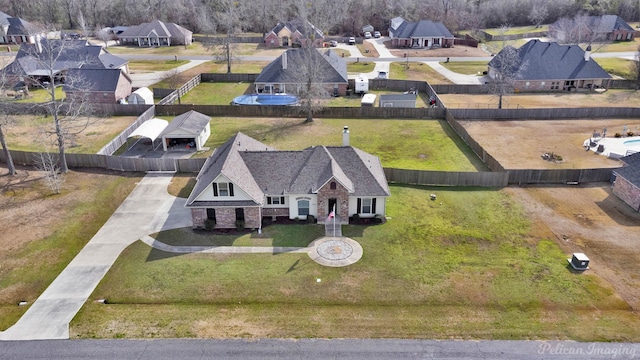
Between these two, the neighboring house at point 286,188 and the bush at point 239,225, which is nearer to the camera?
the neighboring house at point 286,188

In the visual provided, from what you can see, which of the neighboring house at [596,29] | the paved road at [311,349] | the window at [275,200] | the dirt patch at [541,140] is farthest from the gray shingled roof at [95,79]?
the neighboring house at [596,29]

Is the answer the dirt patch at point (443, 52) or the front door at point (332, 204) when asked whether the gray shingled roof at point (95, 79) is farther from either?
the dirt patch at point (443, 52)

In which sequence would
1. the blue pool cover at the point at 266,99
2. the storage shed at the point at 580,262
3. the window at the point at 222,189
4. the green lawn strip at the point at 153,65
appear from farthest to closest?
1. the green lawn strip at the point at 153,65
2. the blue pool cover at the point at 266,99
3. the window at the point at 222,189
4. the storage shed at the point at 580,262

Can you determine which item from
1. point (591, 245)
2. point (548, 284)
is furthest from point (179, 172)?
point (591, 245)

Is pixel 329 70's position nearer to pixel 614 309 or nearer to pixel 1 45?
pixel 614 309

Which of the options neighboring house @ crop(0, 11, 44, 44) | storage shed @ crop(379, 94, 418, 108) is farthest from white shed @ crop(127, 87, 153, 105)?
neighboring house @ crop(0, 11, 44, 44)

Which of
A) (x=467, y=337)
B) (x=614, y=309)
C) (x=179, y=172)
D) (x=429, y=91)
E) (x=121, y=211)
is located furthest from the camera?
(x=429, y=91)
